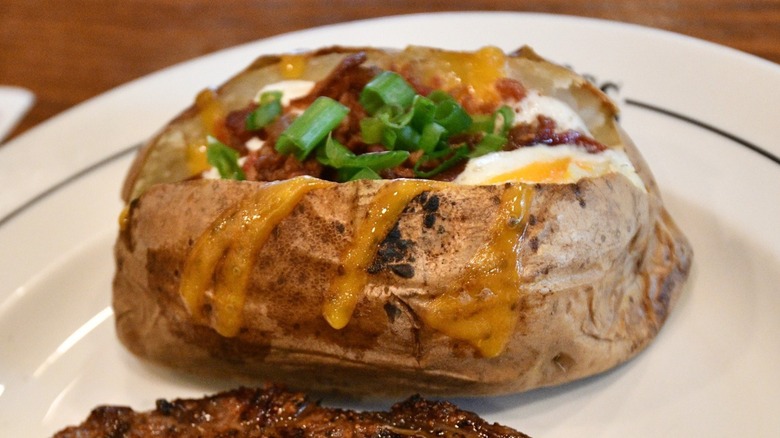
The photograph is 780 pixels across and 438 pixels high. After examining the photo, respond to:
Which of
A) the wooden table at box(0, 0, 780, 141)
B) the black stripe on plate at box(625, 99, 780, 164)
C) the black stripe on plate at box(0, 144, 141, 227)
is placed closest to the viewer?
the black stripe on plate at box(625, 99, 780, 164)

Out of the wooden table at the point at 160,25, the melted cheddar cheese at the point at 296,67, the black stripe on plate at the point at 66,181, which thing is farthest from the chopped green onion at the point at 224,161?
the wooden table at the point at 160,25

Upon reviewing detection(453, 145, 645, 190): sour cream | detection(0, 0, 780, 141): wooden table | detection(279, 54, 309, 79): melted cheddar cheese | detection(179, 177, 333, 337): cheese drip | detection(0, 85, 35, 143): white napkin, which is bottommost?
detection(0, 85, 35, 143): white napkin

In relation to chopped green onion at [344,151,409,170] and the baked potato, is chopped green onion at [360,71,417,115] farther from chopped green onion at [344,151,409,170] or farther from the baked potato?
chopped green onion at [344,151,409,170]

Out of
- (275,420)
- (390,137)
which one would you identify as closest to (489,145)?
(390,137)

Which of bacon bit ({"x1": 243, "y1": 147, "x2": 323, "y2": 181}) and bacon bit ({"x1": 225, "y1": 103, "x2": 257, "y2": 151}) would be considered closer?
bacon bit ({"x1": 243, "y1": 147, "x2": 323, "y2": 181})

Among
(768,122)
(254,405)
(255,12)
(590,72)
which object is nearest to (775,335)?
(768,122)

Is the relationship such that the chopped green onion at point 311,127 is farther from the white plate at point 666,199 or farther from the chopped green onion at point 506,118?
the white plate at point 666,199

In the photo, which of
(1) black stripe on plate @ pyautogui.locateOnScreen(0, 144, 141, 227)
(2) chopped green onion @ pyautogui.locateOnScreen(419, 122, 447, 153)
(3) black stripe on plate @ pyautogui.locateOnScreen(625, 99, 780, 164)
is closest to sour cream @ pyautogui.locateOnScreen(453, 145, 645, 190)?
(2) chopped green onion @ pyautogui.locateOnScreen(419, 122, 447, 153)
